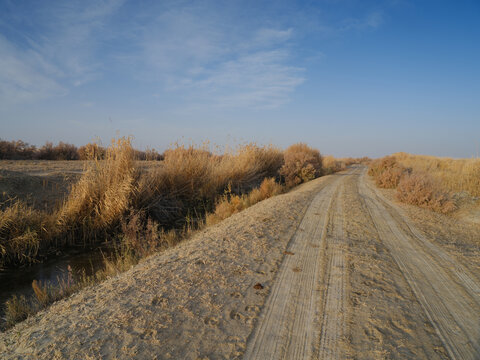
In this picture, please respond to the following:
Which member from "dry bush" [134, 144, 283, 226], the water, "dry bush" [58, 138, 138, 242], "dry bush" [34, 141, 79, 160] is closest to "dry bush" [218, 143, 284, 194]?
"dry bush" [134, 144, 283, 226]

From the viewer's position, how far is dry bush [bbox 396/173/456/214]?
5.26 metres

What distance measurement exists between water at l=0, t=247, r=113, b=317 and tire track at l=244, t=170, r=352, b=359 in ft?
9.56

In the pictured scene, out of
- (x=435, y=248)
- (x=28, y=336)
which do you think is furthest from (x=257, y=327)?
(x=435, y=248)

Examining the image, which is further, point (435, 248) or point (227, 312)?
point (435, 248)

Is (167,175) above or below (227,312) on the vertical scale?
above

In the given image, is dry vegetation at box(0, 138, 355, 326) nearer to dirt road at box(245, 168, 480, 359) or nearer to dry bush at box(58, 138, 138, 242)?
dry bush at box(58, 138, 138, 242)

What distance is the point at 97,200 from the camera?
5.34 m

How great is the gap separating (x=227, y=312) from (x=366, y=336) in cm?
97

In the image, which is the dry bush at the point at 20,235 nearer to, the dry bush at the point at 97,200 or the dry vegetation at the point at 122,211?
the dry vegetation at the point at 122,211

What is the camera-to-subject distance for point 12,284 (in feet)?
11.7

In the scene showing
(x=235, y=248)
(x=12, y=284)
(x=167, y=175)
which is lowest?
(x=12, y=284)

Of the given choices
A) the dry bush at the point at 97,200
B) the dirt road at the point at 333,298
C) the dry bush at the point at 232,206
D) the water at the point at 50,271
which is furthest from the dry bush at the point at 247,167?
the dirt road at the point at 333,298

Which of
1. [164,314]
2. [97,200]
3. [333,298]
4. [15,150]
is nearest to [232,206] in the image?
[97,200]

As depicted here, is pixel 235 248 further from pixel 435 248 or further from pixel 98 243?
pixel 98 243
